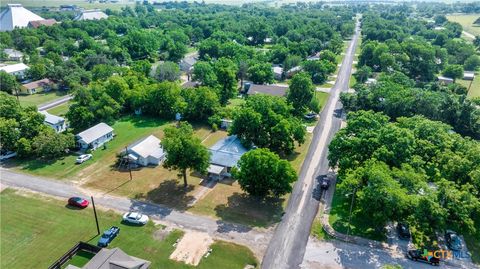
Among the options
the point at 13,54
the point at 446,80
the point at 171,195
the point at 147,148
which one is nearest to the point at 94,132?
the point at 147,148

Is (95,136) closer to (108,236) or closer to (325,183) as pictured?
(108,236)

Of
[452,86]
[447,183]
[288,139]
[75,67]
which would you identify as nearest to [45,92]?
[75,67]

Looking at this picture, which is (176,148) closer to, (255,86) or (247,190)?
(247,190)

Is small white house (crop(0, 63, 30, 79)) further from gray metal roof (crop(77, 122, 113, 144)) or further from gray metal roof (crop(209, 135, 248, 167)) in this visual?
gray metal roof (crop(209, 135, 248, 167))

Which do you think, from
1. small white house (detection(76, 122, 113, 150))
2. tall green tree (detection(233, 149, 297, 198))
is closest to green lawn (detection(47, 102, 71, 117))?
small white house (detection(76, 122, 113, 150))

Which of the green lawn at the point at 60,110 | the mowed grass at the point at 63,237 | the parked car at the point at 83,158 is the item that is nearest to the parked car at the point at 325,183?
the mowed grass at the point at 63,237
